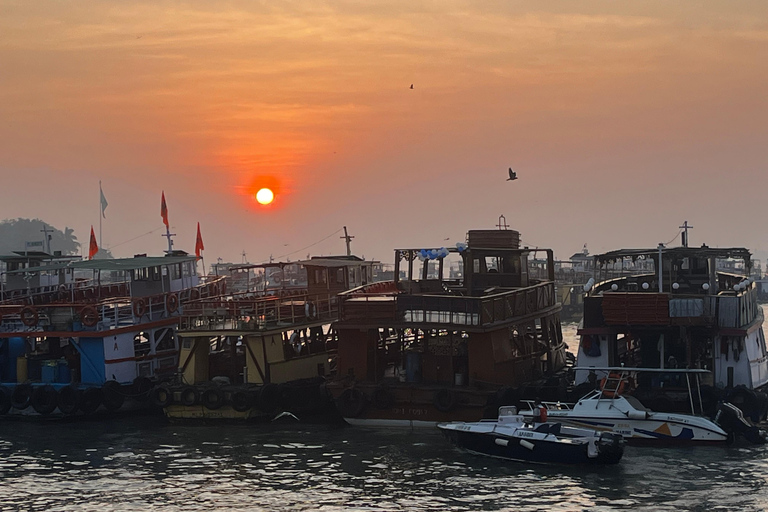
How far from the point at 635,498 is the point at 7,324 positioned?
2592 cm

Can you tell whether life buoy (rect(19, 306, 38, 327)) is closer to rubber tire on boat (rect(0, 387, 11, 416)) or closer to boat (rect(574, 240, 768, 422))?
rubber tire on boat (rect(0, 387, 11, 416))

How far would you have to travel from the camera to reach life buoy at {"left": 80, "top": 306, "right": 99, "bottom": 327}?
1500 inches

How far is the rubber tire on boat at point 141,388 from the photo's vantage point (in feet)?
125

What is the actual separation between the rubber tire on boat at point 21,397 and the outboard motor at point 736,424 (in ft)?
79.0

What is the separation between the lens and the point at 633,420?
2988 centimetres

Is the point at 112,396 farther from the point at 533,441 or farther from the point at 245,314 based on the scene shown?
the point at 533,441

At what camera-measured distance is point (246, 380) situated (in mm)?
37031

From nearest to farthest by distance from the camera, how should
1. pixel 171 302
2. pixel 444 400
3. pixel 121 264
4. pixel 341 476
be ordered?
pixel 341 476, pixel 444 400, pixel 171 302, pixel 121 264

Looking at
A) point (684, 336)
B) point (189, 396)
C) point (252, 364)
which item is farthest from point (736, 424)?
point (189, 396)

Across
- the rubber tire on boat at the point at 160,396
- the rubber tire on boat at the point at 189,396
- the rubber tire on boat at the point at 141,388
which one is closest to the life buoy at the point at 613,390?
the rubber tire on boat at the point at 189,396

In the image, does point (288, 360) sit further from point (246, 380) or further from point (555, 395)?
point (555, 395)

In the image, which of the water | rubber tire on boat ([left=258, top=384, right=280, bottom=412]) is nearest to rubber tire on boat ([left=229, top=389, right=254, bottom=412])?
rubber tire on boat ([left=258, top=384, right=280, bottom=412])

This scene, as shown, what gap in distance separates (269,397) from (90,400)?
269 inches

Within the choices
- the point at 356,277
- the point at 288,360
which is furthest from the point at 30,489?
the point at 356,277
